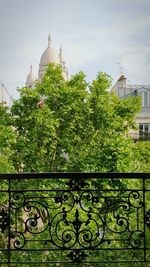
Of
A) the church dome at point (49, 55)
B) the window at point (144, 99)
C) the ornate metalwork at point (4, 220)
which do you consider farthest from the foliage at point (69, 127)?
the church dome at point (49, 55)

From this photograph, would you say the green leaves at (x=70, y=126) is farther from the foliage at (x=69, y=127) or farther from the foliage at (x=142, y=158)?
the foliage at (x=142, y=158)

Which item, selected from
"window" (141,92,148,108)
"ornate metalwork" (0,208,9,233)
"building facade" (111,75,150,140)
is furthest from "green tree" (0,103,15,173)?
"window" (141,92,148,108)

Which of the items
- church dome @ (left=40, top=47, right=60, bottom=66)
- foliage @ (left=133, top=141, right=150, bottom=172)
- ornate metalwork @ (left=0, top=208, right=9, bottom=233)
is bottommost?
ornate metalwork @ (left=0, top=208, right=9, bottom=233)

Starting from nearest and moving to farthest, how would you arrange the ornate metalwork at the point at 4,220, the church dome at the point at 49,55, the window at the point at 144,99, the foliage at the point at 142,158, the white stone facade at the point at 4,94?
the ornate metalwork at the point at 4,220, the foliage at the point at 142,158, the white stone facade at the point at 4,94, the window at the point at 144,99, the church dome at the point at 49,55

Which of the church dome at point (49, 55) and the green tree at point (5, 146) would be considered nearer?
the green tree at point (5, 146)

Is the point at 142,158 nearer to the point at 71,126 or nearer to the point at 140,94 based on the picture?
the point at 71,126

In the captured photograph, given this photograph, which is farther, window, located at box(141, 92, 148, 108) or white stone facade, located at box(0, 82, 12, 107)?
window, located at box(141, 92, 148, 108)

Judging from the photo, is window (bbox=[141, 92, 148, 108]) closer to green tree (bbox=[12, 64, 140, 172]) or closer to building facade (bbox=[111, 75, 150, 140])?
building facade (bbox=[111, 75, 150, 140])

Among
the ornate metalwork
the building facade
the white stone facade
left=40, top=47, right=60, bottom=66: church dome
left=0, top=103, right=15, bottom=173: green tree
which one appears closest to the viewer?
the ornate metalwork

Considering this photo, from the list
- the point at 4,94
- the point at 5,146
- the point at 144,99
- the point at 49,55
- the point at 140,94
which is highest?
the point at 49,55

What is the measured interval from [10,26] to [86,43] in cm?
221

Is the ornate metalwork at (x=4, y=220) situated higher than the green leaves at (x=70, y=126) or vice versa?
the green leaves at (x=70, y=126)

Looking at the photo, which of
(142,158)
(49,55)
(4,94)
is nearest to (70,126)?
(142,158)

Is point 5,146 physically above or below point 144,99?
below
